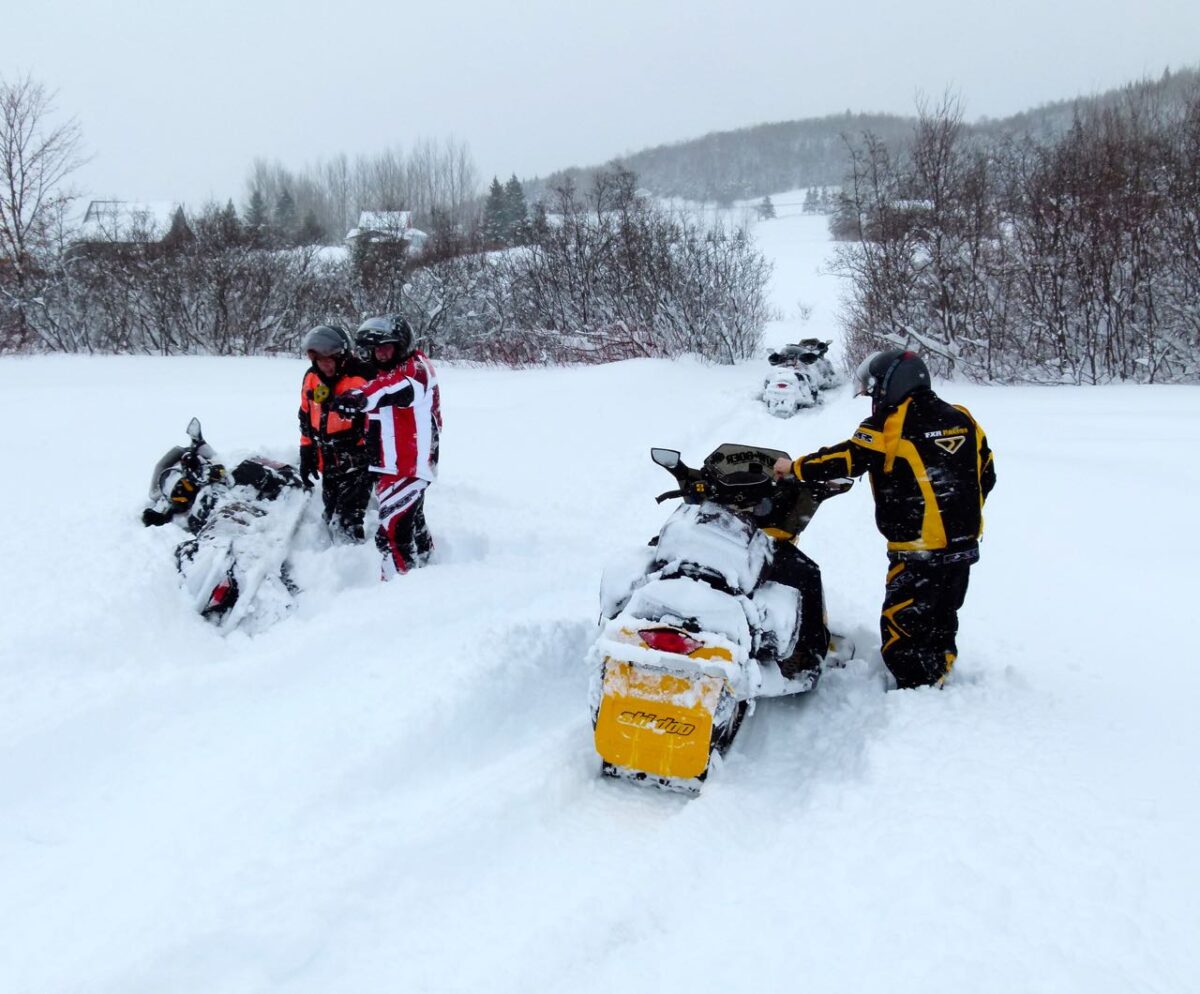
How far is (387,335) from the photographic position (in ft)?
16.1

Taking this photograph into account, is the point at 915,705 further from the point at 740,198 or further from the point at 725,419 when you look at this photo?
the point at 740,198

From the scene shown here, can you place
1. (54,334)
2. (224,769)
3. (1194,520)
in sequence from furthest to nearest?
(54,334) → (1194,520) → (224,769)

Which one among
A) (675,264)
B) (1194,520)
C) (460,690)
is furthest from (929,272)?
(460,690)

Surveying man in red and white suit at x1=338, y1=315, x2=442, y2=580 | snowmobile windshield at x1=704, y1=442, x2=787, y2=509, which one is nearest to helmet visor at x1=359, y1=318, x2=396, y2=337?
man in red and white suit at x1=338, y1=315, x2=442, y2=580

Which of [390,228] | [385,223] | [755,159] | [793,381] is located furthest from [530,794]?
[755,159]

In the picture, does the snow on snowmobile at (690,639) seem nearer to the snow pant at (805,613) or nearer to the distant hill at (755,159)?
the snow pant at (805,613)

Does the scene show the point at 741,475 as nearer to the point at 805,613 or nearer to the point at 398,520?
the point at 805,613

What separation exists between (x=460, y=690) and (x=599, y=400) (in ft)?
32.1

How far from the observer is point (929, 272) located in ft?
58.3

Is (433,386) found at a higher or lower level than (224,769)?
higher

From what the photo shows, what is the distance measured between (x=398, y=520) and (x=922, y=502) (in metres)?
3.17

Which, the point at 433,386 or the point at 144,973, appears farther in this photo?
the point at 433,386

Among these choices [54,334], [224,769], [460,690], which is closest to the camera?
[224,769]

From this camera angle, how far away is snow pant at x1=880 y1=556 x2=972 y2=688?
11.9 feet
